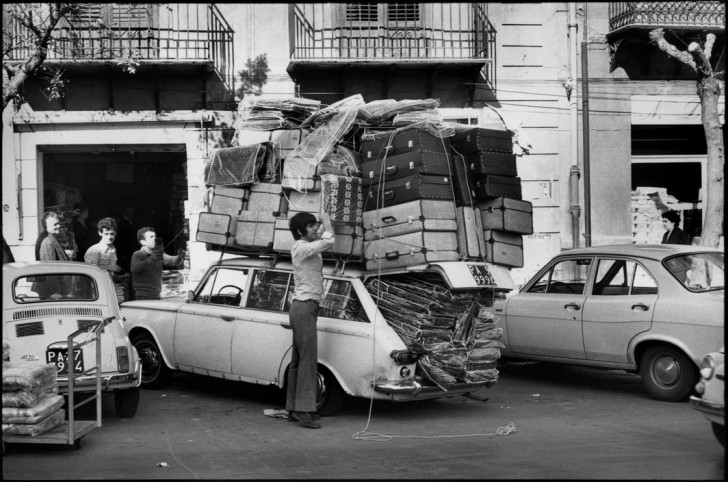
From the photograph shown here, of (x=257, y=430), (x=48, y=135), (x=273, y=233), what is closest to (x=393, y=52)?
(x=48, y=135)

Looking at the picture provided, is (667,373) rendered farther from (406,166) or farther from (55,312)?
(55,312)

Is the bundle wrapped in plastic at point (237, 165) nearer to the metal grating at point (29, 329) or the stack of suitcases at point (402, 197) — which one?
the stack of suitcases at point (402, 197)

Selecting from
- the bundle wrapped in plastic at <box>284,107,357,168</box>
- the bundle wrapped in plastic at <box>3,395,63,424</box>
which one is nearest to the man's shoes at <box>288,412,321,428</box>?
the bundle wrapped in plastic at <box>3,395,63,424</box>

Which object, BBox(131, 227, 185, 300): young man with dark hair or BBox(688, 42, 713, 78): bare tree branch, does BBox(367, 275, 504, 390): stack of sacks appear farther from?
BBox(688, 42, 713, 78): bare tree branch

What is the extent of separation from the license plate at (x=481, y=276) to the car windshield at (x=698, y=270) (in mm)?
2481

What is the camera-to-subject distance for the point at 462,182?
911 cm

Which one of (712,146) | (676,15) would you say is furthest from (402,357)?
(676,15)

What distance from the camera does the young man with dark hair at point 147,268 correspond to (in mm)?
11281

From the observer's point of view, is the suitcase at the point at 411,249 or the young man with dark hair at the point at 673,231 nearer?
the suitcase at the point at 411,249

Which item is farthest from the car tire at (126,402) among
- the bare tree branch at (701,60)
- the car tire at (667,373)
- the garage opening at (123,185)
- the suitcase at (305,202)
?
the bare tree branch at (701,60)

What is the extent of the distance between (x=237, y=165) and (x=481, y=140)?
107 inches

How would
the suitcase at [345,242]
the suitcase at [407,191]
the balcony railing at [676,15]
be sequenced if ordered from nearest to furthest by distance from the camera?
the suitcase at [407,191]
the suitcase at [345,242]
the balcony railing at [676,15]

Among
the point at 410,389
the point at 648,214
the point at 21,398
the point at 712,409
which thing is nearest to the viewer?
the point at 712,409

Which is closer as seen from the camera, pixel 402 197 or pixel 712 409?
pixel 712 409
